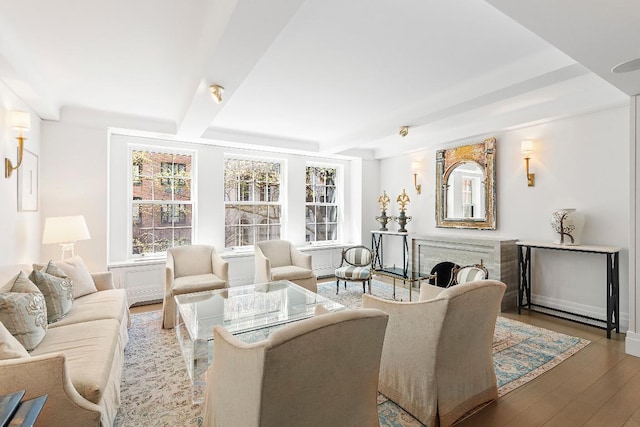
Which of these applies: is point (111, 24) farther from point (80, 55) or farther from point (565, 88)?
point (565, 88)

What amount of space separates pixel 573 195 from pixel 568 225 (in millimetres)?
429

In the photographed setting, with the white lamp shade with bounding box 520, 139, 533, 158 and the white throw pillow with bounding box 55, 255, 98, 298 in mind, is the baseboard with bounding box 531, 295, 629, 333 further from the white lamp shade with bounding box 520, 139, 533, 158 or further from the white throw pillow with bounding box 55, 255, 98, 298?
the white throw pillow with bounding box 55, 255, 98, 298

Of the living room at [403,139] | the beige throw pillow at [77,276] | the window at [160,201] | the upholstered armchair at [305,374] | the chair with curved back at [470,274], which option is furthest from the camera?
the window at [160,201]

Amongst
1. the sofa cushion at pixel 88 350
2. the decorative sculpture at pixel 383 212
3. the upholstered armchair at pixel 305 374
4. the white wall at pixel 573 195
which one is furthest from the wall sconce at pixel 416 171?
the sofa cushion at pixel 88 350

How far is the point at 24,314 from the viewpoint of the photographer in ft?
6.19

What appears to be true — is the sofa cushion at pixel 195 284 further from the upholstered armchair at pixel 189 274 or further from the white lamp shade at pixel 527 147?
the white lamp shade at pixel 527 147

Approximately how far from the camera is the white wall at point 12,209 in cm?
269

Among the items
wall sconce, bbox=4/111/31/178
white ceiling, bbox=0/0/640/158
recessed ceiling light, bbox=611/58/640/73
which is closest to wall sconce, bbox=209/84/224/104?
white ceiling, bbox=0/0/640/158

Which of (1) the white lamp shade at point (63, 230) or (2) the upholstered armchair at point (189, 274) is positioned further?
(2) the upholstered armchair at point (189, 274)

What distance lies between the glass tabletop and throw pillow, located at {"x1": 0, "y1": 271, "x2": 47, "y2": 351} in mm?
904

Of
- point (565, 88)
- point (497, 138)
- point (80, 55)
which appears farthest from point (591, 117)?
point (80, 55)

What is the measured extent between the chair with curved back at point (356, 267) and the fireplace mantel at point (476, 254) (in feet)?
2.82

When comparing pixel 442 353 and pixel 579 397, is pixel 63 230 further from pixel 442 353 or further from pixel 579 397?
pixel 579 397

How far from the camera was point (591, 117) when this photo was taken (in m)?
Answer: 3.61
